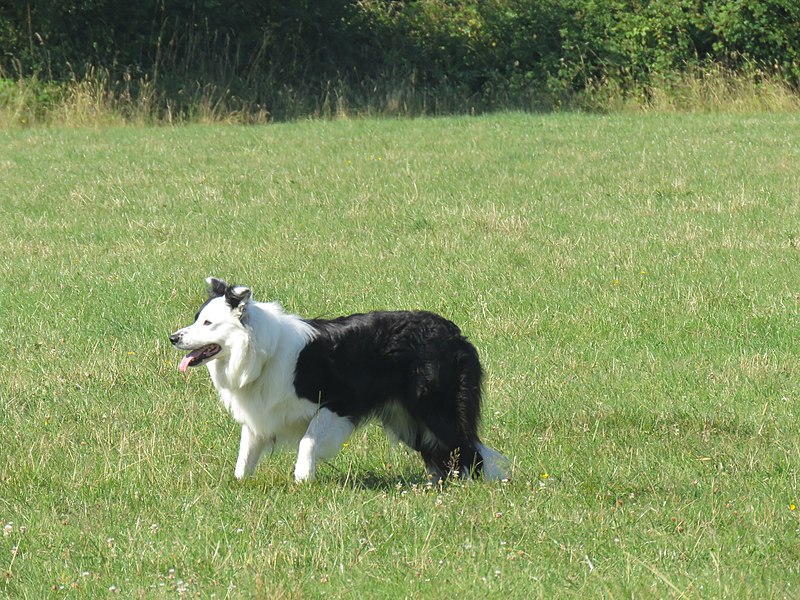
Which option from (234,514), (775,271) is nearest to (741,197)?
(775,271)

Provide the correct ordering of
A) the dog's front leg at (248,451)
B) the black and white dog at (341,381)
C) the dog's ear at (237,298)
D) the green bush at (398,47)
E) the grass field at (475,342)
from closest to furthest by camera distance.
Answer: the grass field at (475,342), the dog's ear at (237,298), the black and white dog at (341,381), the dog's front leg at (248,451), the green bush at (398,47)

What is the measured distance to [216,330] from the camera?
5332 mm

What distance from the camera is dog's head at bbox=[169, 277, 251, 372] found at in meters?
5.30

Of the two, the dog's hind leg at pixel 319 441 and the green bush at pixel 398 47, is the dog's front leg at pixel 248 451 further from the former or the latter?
the green bush at pixel 398 47

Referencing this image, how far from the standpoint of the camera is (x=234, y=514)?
4.94 m

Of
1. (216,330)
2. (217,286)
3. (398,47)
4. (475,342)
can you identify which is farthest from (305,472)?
(398,47)

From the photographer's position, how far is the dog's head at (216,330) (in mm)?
5297

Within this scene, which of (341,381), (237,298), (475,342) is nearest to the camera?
(237,298)

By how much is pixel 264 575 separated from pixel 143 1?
67.1 feet

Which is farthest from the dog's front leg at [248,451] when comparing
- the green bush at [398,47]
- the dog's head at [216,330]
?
the green bush at [398,47]

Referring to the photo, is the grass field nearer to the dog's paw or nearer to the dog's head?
the dog's paw

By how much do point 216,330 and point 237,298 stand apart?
188 mm

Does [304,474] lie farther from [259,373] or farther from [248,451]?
[259,373]

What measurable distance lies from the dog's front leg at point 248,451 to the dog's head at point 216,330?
1.42ft
